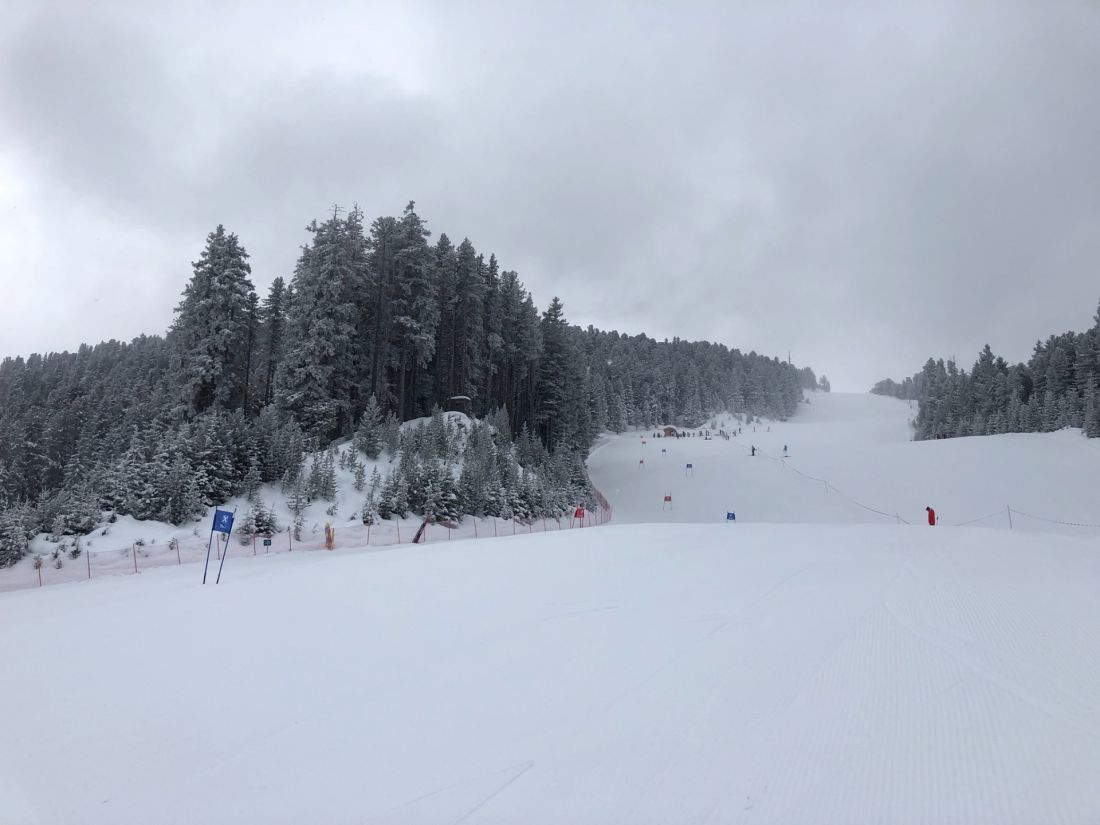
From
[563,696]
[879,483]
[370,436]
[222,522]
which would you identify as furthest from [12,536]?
[879,483]

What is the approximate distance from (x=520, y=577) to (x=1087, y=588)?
10225 mm

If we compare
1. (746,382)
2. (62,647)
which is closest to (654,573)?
(62,647)

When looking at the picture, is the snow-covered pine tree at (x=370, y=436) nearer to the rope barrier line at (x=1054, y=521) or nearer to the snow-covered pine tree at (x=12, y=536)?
the snow-covered pine tree at (x=12, y=536)

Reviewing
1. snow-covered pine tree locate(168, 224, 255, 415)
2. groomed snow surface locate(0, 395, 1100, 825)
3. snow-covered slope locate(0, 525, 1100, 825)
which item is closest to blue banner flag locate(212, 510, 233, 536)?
groomed snow surface locate(0, 395, 1100, 825)

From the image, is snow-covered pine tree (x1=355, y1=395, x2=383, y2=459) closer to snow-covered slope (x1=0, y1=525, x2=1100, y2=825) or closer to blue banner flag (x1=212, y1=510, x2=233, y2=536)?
blue banner flag (x1=212, y1=510, x2=233, y2=536)

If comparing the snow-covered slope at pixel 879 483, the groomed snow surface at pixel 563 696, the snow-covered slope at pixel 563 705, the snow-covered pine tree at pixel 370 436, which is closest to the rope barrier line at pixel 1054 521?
the snow-covered slope at pixel 879 483

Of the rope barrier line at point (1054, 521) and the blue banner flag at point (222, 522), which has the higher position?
the blue banner flag at point (222, 522)

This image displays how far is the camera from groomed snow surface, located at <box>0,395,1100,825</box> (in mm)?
3844

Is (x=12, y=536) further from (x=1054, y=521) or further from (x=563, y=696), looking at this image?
(x=1054, y=521)

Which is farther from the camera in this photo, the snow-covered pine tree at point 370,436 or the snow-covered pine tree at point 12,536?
the snow-covered pine tree at point 370,436

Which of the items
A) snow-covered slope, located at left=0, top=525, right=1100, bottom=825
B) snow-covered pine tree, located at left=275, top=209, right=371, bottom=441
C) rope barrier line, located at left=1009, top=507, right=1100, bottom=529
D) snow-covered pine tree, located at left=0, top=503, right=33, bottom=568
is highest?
snow-covered pine tree, located at left=275, top=209, right=371, bottom=441

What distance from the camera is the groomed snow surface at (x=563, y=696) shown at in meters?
3.84

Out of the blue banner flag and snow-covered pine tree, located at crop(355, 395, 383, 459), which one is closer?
the blue banner flag

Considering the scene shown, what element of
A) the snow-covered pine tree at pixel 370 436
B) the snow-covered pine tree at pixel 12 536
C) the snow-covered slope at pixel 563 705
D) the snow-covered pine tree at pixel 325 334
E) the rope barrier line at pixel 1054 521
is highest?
the snow-covered pine tree at pixel 325 334
